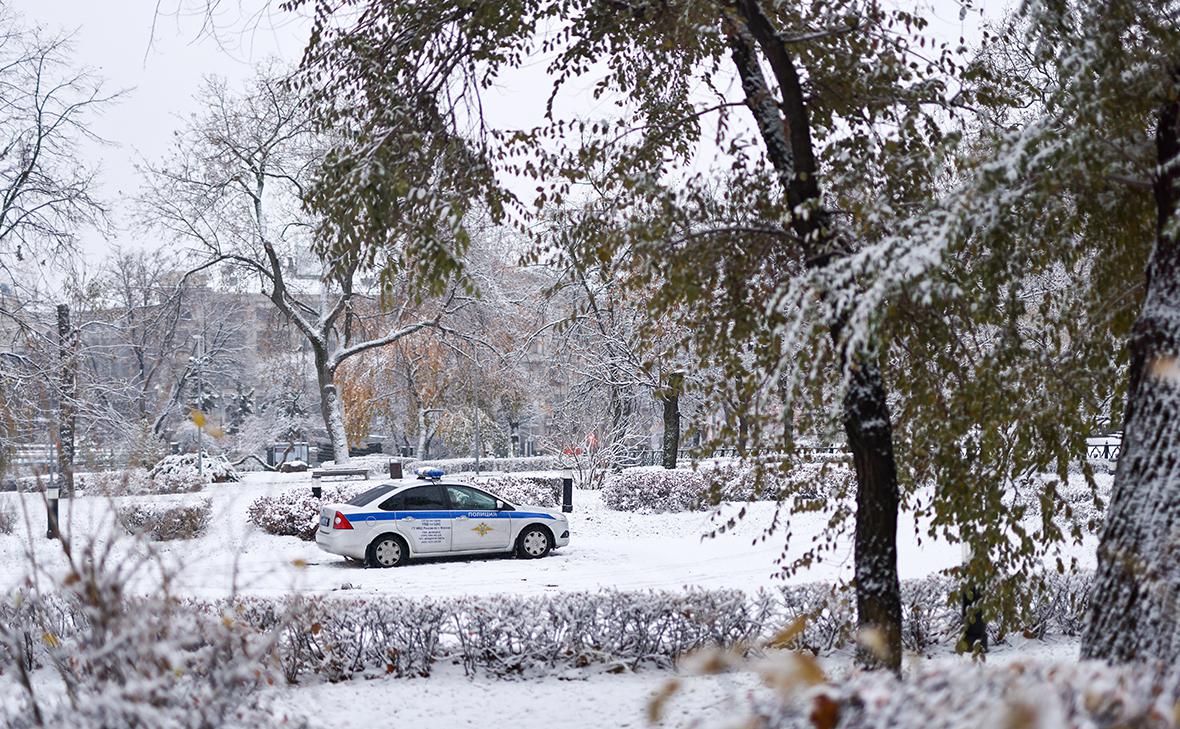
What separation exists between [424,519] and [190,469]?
36.1 ft

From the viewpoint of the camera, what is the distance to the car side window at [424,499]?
48.9ft

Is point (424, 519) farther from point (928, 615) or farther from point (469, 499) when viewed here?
point (928, 615)

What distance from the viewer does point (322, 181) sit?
6.85 meters

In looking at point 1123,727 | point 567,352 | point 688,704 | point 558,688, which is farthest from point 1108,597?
point 567,352

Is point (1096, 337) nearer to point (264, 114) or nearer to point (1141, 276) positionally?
point (1141, 276)

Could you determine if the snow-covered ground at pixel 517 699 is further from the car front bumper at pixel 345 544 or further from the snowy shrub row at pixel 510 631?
the car front bumper at pixel 345 544

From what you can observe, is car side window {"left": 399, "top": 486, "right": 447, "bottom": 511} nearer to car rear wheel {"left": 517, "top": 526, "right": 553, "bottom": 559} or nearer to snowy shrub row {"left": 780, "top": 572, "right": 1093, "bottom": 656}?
car rear wheel {"left": 517, "top": 526, "right": 553, "bottom": 559}

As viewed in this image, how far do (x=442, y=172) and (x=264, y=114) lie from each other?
73.6ft

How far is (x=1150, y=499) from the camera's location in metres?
4.66

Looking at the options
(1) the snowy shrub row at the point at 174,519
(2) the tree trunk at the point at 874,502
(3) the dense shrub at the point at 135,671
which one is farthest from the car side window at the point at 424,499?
(3) the dense shrub at the point at 135,671

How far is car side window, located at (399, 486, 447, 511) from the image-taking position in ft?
48.9

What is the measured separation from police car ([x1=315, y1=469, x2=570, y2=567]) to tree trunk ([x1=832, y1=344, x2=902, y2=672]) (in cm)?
Result: 946

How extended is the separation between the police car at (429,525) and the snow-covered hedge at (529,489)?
5.42 metres

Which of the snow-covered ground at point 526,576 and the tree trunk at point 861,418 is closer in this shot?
the tree trunk at point 861,418
